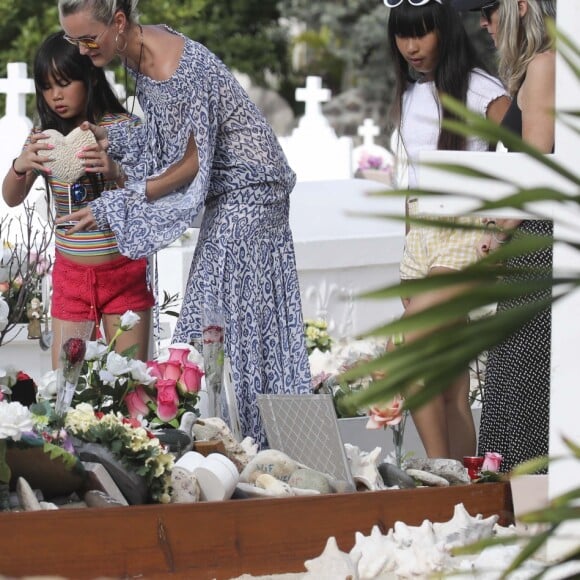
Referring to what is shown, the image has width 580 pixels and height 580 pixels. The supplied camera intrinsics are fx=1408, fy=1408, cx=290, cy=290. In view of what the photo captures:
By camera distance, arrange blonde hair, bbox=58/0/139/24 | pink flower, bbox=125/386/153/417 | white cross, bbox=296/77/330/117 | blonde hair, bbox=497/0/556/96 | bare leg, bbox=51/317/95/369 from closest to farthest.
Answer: pink flower, bbox=125/386/153/417 → blonde hair, bbox=497/0/556/96 → blonde hair, bbox=58/0/139/24 → bare leg, bbox=51/317/95/369 → white cross, bbox=296/77/330/117

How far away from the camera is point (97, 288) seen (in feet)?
14.9

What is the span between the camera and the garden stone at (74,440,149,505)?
122 inches

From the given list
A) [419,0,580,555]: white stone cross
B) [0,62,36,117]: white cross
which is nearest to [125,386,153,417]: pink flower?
[419,0,580,555]: white stone cross

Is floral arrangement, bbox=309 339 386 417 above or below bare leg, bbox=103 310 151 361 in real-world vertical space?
below

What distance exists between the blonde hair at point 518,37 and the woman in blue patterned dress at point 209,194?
0.80 meters

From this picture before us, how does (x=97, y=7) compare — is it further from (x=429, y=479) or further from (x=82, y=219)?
(x=429, y=479)

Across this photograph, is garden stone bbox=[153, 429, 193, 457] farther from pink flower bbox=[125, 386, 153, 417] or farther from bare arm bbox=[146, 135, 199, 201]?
bare arm bbox=[146, 135, 199, 201]

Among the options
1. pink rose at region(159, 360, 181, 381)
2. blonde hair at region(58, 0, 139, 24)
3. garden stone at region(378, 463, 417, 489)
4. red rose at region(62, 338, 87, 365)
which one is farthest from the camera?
blonde hair at region(58, 0, 139, 24)

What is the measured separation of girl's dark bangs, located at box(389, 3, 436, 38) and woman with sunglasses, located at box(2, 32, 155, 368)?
0.92 metres

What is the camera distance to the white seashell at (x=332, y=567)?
114 inches

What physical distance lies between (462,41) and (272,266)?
0.93 metres

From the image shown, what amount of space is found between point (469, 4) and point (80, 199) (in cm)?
140

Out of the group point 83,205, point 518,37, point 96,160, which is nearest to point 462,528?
point 518,37

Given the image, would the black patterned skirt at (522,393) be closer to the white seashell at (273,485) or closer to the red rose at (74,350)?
Result: the white seashell at (273,485)
